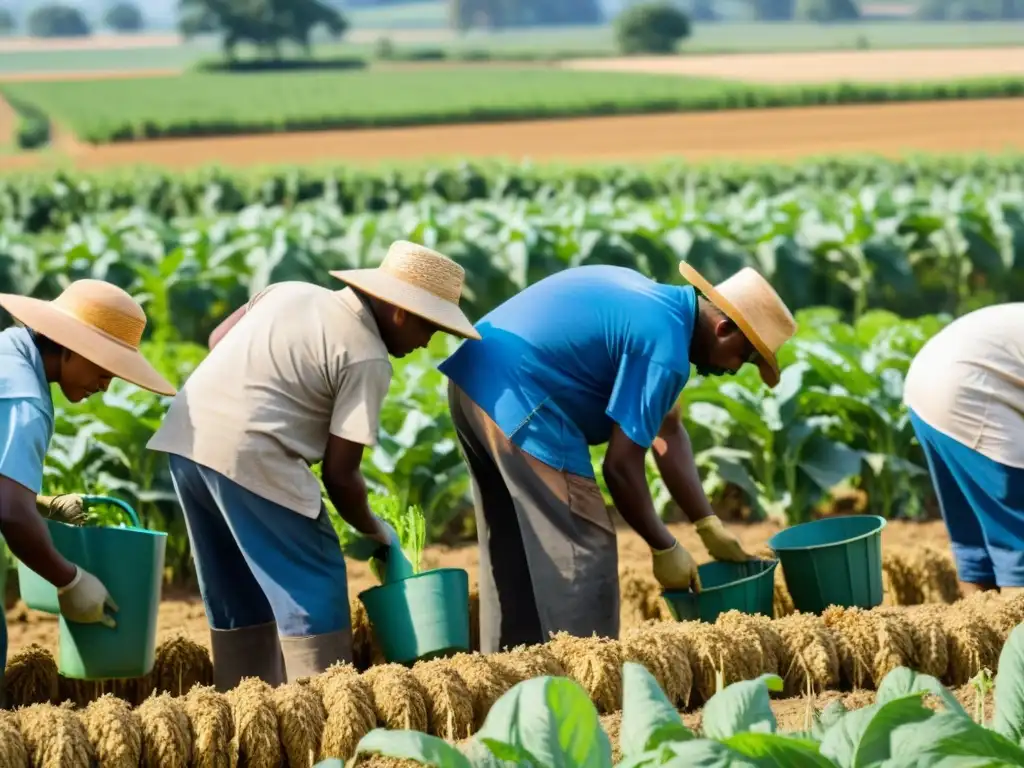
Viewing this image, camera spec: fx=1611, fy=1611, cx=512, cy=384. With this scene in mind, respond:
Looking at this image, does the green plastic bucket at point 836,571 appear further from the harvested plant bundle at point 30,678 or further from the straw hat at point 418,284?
the harvested plant bundle at point 30,678

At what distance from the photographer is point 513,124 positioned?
42.3 meters

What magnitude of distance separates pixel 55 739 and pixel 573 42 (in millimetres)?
114557

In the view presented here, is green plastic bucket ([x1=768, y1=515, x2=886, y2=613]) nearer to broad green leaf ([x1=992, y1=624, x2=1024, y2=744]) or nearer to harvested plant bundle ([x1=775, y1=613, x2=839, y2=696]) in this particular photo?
harvested plant bundle ([x1=775, y1=613, x2=839, y2=696])

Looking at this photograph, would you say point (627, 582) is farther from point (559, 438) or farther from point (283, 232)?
point (283, 232)

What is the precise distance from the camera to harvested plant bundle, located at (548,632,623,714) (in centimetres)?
420

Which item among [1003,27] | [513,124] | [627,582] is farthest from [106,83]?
[1003,27]

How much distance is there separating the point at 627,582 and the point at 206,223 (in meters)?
8.39

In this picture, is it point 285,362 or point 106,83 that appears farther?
point 106,83

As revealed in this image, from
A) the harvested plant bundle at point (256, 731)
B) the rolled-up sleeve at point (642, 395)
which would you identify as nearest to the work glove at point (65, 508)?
the harvested plant bundle at point (256, 731)

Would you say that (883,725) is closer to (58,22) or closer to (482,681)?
(482,681)

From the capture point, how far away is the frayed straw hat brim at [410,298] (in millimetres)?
4305

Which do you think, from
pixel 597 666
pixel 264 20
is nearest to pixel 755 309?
pixel 597 666

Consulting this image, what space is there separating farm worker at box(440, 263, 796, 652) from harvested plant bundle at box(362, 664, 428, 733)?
0.73 meters

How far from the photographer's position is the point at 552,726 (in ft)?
9.12
